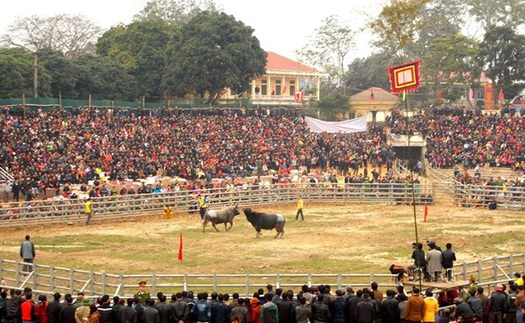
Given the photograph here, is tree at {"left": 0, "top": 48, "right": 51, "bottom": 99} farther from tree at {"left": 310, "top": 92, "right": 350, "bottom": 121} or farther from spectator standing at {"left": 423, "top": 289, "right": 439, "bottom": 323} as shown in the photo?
spectator standing at {"left": 423, "top": 289, "right": 439, "bottom": 323}

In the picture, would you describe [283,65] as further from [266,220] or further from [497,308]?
[497,308]

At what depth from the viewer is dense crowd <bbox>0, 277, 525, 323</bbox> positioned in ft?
64.4

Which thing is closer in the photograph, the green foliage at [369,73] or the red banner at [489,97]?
the red banner at [489,97]

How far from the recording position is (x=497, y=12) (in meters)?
105

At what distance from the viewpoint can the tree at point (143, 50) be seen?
3260 inches

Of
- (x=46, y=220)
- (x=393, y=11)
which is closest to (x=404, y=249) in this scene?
(x=46, y=220)

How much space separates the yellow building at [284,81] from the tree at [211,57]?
20.1 meters

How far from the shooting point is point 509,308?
21.0 m

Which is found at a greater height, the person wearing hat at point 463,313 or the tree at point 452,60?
the tree at point 452,60

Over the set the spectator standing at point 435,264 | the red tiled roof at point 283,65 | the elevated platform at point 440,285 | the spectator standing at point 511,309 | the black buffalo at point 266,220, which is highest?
the red tiled roof at point 283,65

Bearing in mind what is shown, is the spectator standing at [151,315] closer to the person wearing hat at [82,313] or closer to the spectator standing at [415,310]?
the person wearing hat at [82,313]

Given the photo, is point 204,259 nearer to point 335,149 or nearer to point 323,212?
point 323,212

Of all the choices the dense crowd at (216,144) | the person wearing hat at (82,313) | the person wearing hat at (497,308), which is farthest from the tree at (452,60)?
the person wearing hat at (82,313)

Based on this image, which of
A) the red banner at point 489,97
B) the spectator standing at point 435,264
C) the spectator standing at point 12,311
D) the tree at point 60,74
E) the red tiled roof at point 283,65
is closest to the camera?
the spectator standing at point 12,311
